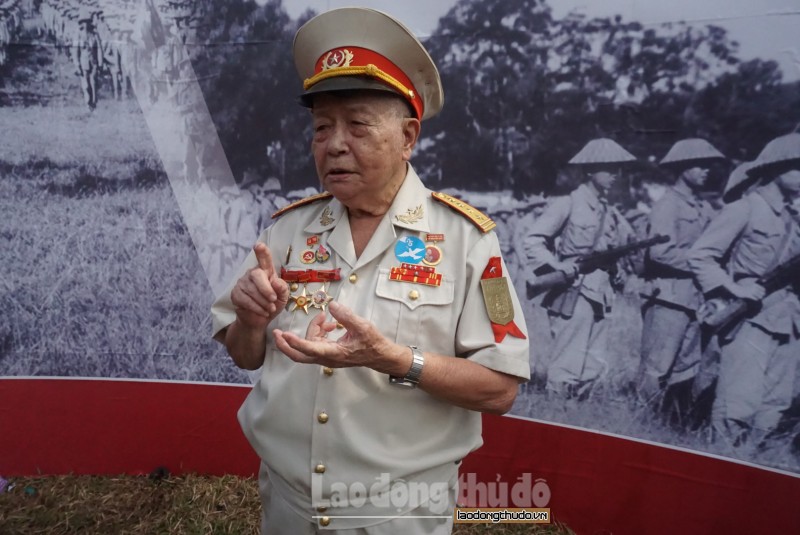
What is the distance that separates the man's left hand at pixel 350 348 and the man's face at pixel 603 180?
177 cm

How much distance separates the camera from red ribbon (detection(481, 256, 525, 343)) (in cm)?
171

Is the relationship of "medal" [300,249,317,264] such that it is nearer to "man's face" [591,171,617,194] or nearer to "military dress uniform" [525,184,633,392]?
"military dress uniform" [525,184,633,392]

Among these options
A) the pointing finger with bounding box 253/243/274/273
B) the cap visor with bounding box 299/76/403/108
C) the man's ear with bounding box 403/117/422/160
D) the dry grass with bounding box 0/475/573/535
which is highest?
the cap visor with bounding box 299/76/403/108

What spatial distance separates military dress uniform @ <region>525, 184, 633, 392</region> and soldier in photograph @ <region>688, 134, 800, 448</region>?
44 cm

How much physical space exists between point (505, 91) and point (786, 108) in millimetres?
1321

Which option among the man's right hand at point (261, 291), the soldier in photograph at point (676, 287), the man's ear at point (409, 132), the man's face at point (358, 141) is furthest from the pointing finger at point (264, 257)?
the soldier in photograph at point (676, 287)

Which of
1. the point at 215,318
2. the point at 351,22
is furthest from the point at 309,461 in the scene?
the point at 351,22

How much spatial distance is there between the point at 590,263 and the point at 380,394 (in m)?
1.65

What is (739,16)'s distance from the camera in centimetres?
257

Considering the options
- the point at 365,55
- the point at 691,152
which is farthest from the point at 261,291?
the point at 691,152

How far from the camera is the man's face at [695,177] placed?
8.80 ft

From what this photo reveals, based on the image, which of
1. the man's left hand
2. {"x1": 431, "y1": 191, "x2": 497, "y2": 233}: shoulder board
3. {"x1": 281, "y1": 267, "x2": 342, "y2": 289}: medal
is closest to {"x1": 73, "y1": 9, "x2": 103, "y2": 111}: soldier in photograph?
{"x1": 281, "y1": 267, "x2": 342, "y2": 289}: medal

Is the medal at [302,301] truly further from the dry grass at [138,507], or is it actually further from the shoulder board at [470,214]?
the dry grass at [138,507]

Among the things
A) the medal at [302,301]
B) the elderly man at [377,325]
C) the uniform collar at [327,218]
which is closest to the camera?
the elderly man at [377,325]
